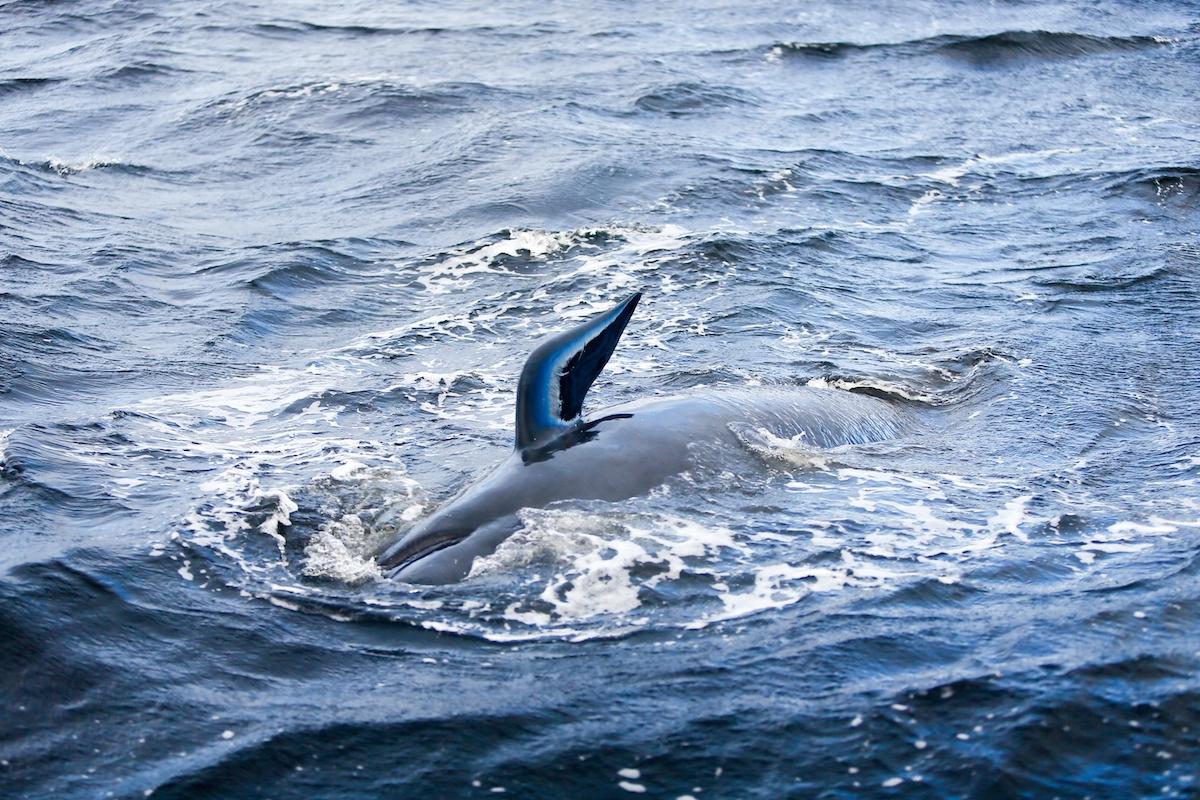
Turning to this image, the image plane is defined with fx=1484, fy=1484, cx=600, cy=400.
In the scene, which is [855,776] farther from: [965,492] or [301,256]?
[301,256]

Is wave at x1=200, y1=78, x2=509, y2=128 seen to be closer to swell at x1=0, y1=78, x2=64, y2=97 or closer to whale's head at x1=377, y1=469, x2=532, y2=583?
swell at x1=0, y1=78, x2=64, y2=97

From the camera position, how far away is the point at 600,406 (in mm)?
9922

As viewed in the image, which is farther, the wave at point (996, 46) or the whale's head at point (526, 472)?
the wave at point (996, 46)

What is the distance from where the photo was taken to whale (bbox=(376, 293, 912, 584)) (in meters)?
7.86

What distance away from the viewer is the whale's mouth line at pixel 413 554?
7.80 m

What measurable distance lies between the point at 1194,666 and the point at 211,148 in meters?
17.4

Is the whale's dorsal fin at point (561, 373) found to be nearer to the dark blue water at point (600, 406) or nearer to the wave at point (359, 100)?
the dark blue water at point (600, 406)

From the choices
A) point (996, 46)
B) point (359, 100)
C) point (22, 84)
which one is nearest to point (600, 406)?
point (359, 100)

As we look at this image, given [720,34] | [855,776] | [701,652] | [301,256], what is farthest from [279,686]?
[720,34]

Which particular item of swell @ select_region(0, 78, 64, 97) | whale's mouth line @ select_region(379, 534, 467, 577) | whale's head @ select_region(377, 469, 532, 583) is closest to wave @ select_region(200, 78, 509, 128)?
swell @ select_region(0, 78, 64, 97)

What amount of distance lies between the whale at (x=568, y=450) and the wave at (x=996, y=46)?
1968 cm

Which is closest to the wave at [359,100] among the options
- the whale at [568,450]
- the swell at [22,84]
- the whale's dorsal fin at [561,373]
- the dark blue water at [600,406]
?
the dark blue water at [600,406]

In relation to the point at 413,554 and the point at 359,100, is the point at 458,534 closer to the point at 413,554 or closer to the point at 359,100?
the point at 413,554

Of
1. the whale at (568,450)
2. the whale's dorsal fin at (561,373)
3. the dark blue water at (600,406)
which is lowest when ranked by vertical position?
the dark blue water at (600,406)
